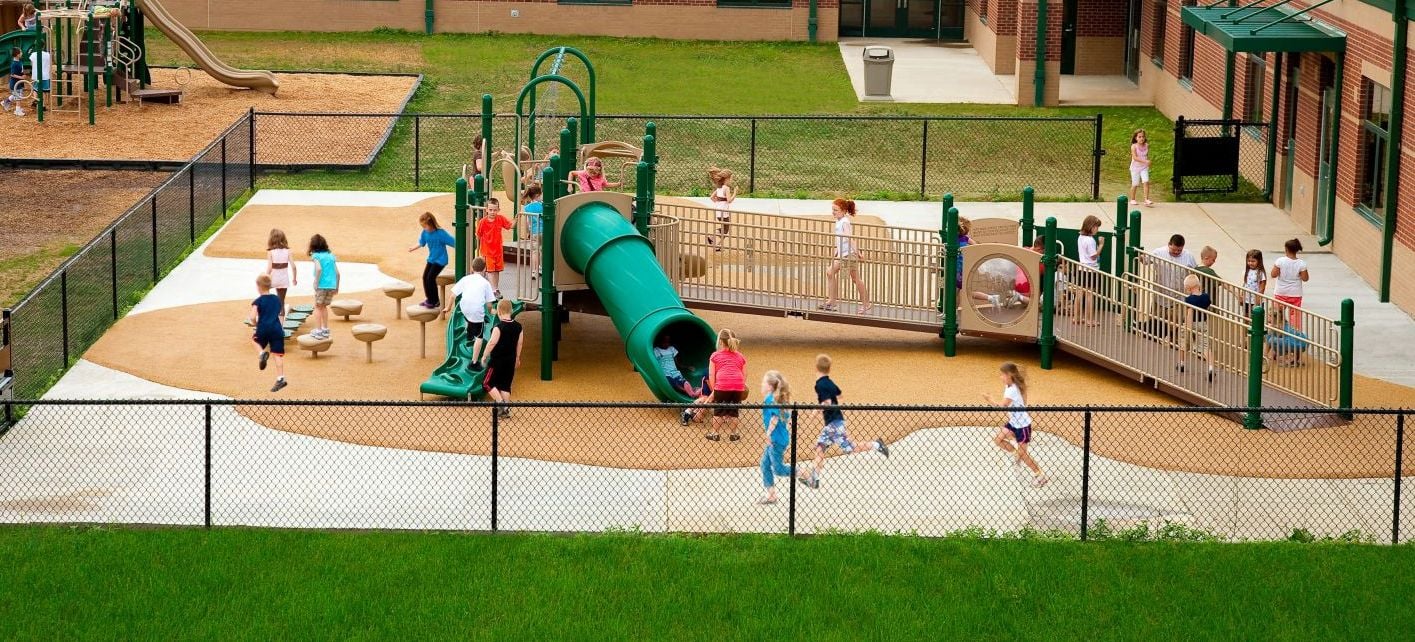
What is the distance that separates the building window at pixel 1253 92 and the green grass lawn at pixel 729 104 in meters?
1.68

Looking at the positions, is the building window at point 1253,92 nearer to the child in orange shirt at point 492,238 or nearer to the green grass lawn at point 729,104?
the green grass lawn at point 729,104

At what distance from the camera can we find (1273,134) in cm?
3222

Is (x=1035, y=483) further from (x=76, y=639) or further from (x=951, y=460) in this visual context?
(x=76, y=639)

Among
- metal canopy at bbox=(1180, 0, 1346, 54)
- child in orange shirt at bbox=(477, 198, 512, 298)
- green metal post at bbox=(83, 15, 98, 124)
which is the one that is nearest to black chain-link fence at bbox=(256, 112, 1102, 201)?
metal canopy at bbox=(1180, 0, 1346, 54)

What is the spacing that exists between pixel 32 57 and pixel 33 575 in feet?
73.4

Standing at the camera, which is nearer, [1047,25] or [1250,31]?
[1250,31]

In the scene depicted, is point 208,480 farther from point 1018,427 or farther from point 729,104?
point 729,104

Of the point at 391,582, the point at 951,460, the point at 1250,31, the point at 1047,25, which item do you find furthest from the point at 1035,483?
the point at 1047,25

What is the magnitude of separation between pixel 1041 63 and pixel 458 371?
70.8ft

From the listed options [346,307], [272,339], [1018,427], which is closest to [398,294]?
[346,307]

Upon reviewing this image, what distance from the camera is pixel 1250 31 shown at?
29.7 meters

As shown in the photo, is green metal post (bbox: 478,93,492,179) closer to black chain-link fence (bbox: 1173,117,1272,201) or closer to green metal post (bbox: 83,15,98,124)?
black chain-link fence (bbox: 1173,117,1272,201)

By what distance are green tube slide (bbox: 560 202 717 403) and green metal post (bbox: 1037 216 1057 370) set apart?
3.80 metres

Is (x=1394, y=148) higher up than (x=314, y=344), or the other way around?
(x=1394, y=148)
